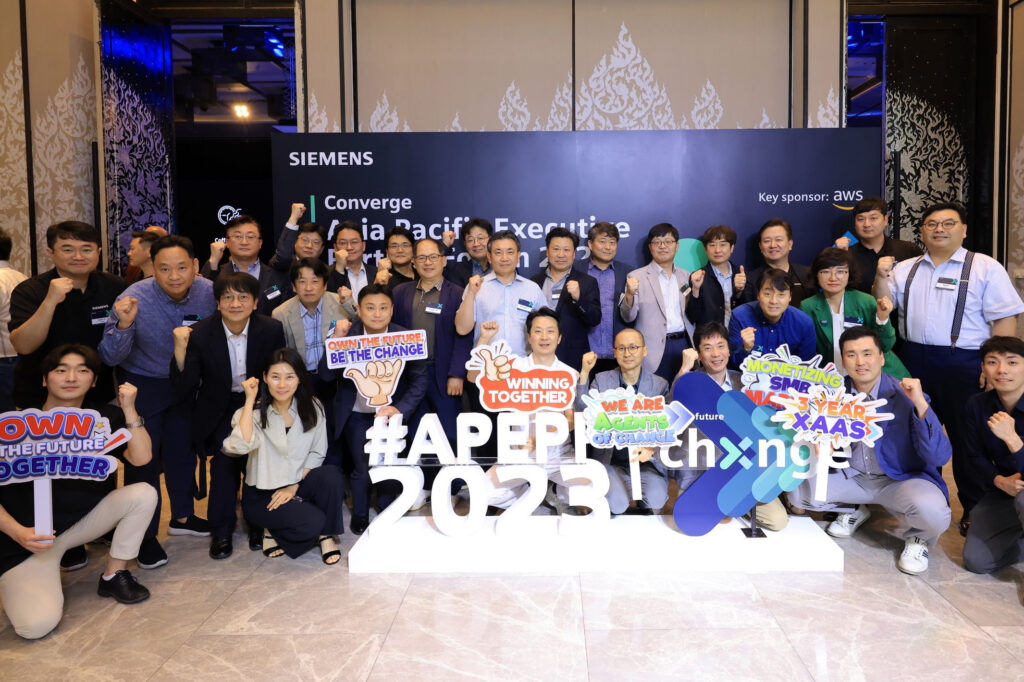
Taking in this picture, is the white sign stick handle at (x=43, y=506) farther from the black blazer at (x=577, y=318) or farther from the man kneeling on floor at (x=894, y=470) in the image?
the man kneeling on floor at (x=894, y=470)

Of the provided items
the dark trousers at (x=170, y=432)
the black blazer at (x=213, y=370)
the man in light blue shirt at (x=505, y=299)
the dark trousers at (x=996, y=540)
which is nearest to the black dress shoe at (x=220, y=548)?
the dark trousers at (x=170, y=432)

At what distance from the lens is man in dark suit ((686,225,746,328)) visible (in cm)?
445

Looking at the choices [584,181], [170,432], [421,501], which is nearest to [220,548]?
[170,432]

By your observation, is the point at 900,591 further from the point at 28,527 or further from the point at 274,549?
the point at 28,527

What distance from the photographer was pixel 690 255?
5.42m

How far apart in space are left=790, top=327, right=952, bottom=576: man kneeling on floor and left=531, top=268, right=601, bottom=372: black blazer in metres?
1.30

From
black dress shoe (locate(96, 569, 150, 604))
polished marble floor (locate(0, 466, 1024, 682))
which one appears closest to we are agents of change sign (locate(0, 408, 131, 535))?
black dress shoe (locate(96, 569, 150, 604))

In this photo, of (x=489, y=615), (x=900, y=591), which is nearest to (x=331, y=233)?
(x=489, y=615)

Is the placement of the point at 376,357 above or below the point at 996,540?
above

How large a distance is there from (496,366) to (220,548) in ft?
4.86

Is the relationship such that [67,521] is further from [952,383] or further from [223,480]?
[952,383]

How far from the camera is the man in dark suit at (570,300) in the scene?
14.2 ft

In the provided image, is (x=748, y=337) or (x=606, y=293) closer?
(x=748, y=337)

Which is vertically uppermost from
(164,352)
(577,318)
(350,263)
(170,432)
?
(350,263)
